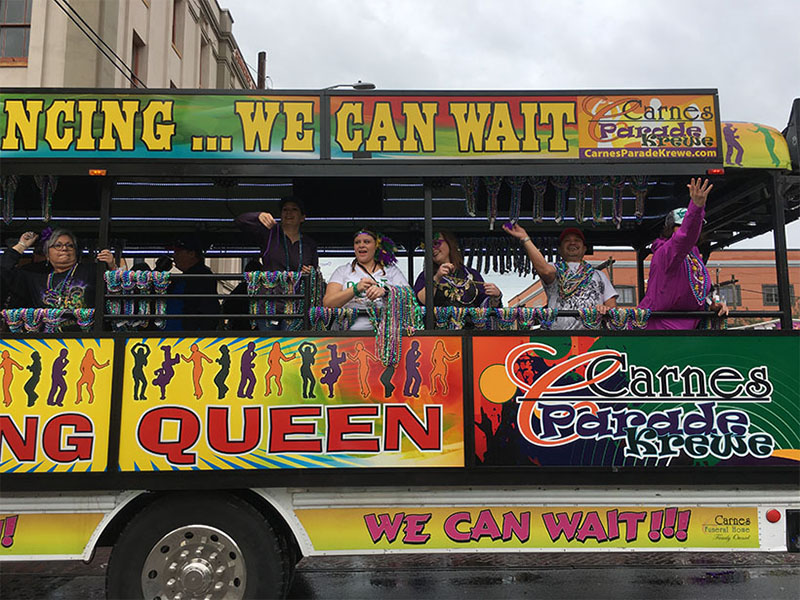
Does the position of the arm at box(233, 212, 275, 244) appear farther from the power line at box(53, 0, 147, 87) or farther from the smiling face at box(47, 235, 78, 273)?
the power line at box(53, 0, 147, 87)

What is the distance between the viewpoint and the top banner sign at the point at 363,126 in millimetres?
3949

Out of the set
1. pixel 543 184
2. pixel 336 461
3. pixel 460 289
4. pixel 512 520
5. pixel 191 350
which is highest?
pixel 543 184

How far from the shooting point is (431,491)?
3.77 m

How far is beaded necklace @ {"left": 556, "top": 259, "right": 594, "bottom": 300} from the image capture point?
4.59 m

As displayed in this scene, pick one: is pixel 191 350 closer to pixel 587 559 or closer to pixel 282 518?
pixel 282 518

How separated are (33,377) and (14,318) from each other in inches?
17.2

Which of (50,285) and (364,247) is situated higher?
(364,247)

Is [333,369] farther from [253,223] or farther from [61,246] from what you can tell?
[61,246]

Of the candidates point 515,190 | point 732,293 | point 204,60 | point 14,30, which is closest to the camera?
point 515,190

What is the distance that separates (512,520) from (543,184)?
228 cm

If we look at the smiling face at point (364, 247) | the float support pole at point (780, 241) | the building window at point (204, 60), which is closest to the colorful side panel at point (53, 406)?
the smiling face at point (364, 247)

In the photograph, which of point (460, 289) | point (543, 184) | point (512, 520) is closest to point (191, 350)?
point (460, 289)

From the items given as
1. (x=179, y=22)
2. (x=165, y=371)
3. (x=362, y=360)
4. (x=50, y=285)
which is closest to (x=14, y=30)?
(x=179, y=22)

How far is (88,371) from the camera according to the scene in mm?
3717
